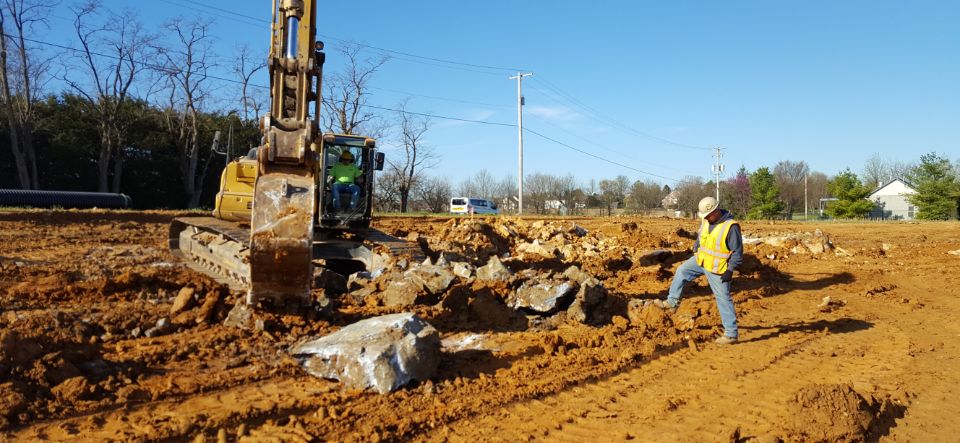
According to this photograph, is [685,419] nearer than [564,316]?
Yes

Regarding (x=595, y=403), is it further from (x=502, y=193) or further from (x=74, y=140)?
(x=502, y=193)

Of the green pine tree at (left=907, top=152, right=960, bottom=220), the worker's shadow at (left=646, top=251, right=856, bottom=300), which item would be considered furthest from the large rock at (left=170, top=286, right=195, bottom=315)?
the green pine tree at (left=907, top=152, right=960, bottom=220)

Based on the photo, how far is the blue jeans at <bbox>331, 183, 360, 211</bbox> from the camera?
1028 cm

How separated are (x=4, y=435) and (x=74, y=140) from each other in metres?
31.0

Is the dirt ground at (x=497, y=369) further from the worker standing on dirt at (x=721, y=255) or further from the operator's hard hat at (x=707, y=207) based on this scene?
the operator's hard hat at (x=707, y=207)

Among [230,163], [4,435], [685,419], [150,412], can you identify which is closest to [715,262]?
[685,419]

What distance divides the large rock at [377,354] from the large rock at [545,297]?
2.41 metres

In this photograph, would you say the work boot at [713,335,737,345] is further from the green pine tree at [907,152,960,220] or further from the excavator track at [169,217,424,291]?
the green pine tree at [907,152,960,220]

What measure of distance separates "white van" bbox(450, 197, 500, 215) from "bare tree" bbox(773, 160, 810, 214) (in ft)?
89.1

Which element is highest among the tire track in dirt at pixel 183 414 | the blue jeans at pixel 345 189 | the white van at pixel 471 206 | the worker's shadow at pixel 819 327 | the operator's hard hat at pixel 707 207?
the white van at pixel 471 206

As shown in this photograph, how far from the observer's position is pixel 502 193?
62.5 metres

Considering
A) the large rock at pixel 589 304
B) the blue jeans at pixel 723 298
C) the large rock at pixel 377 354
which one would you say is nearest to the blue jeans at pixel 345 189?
the large rock at pixel 589 304

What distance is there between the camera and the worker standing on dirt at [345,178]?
1033 centimetres

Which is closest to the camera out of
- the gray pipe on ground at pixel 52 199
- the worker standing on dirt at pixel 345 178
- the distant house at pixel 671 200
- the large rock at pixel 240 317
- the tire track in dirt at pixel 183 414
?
the tire track in dirt at pixel 183 414
